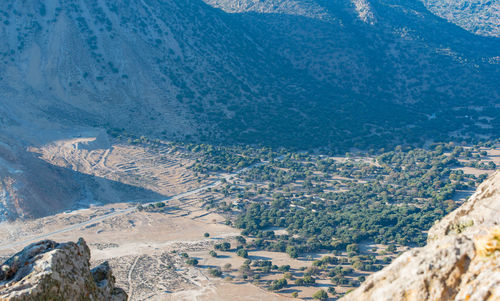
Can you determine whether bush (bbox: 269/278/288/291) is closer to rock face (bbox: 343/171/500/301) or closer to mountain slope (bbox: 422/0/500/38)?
rock face (bbox: 343/171/500/301)

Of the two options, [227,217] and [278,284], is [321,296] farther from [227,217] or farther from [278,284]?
[227,217]

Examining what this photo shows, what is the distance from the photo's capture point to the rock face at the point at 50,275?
7.95m

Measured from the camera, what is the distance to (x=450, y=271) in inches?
255

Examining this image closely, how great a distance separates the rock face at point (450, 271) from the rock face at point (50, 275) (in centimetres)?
541

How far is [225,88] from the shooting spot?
237ft

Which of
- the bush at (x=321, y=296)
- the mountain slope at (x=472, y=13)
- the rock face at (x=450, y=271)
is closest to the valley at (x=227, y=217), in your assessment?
the bush at (x=321, y=296)

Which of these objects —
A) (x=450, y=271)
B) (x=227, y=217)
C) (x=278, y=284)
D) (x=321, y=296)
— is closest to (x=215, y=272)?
(x=278, y=284)

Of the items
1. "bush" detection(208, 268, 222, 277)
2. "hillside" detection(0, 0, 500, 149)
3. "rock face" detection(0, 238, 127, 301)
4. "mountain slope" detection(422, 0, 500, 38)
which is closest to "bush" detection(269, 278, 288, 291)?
"bush" detection(208, 268, 222, 277)

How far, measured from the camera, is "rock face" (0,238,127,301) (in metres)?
→ 7.95

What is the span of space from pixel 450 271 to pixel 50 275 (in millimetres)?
7025

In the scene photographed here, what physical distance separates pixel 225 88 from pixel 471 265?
221 feet

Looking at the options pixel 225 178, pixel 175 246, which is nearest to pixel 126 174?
pixel 225 178

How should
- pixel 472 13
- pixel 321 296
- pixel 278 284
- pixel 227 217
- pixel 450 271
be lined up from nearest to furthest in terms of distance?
pixel 450 271 → pixel 321 296 → pixel 278 284 → pixel 227 217 → pixel 472 13

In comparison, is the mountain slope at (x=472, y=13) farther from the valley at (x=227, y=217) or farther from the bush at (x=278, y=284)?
the bush at (x=278, y=284)
